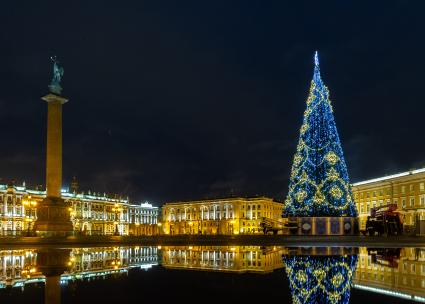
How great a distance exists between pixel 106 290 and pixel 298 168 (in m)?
37.3

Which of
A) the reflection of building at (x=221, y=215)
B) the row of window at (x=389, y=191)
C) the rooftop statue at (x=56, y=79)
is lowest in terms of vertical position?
the reflection of building at (x=221, y=215)

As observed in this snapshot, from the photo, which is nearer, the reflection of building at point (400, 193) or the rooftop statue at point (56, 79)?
the rooftop statue at point (56, 79)

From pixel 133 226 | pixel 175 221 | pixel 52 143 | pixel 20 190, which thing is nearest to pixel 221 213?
pixel 175 221

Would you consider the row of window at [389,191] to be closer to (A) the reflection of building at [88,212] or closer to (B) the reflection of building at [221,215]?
(A) the reflection of building at [88,212]

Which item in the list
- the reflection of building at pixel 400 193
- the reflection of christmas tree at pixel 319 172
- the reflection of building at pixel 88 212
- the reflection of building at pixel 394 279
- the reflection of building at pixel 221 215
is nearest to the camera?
the reflection of building at pixel 394 279

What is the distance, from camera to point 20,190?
12212 centimetres

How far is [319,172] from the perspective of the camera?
148ft

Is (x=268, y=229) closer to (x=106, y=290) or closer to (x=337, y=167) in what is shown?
(x=337, y=167)

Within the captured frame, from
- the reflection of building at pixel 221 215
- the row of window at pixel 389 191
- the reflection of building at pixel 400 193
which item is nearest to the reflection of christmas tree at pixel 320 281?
the reflection of building at pixel 400 193

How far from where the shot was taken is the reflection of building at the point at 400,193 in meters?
73.7

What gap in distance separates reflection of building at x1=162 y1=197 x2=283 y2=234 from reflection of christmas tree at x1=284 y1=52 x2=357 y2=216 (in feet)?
319

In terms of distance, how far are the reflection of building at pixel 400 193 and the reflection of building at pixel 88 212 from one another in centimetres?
4562

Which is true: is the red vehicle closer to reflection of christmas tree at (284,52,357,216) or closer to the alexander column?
reflection of christmas tree at (284,52,357,216)

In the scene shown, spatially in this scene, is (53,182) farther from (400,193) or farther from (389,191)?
(389,191)
